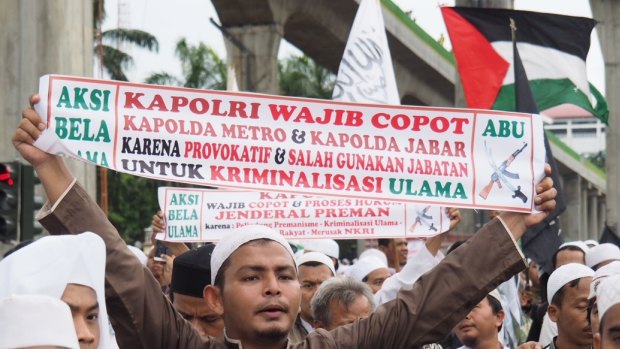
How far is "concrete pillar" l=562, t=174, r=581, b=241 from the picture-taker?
198ft

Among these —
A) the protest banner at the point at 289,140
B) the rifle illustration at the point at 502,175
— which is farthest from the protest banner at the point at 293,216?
the rifle illustration at the point at 502,175

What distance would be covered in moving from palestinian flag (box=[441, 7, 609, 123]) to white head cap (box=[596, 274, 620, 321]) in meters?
7.02

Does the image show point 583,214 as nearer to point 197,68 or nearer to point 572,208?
point 572,208

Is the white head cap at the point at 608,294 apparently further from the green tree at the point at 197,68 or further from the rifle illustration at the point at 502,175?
the green tree at the point at 197,68

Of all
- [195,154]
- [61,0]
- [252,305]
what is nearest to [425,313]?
[252,305]

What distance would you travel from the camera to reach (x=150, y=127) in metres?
5.38

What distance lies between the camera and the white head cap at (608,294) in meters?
4.76

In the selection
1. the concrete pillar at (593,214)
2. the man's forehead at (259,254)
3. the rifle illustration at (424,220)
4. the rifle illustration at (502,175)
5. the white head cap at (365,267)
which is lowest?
the concrete pillar at (593,214)

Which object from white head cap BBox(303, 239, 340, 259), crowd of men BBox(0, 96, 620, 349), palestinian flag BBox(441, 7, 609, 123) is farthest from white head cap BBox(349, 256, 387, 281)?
crowd of men BBox(0, 96, 620, 349)

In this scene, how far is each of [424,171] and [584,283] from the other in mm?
2207

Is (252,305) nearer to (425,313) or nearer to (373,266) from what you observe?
(425,313)

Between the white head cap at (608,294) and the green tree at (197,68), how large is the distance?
51.6 metres

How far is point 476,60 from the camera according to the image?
40.9 ft

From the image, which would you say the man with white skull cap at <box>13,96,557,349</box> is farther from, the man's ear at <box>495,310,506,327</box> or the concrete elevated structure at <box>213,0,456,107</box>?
the concrete elevated structure at <box>213,0,456,107</box>
